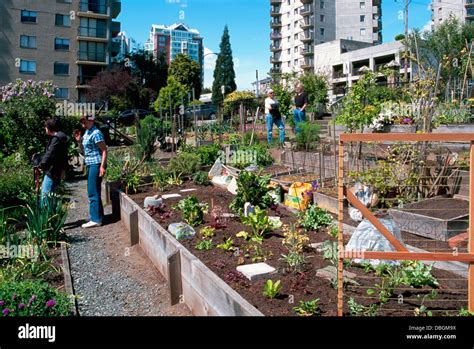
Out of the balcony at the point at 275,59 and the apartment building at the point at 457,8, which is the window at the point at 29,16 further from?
the apartment building at the point at 457,8

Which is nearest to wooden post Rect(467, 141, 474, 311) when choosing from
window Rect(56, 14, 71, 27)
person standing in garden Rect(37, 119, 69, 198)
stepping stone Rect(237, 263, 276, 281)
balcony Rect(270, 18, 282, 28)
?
stepping stone Rect(237, 263, 276, 281)

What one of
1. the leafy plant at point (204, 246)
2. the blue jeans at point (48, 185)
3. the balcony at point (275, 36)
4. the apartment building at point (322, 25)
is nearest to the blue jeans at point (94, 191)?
the blue jeans at point (48, 185)

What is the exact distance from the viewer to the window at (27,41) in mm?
41388

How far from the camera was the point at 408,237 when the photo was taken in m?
5.25

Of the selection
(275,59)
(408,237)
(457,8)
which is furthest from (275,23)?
(408,237)

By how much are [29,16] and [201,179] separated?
39.8 m

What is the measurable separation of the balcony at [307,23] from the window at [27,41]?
128 feet

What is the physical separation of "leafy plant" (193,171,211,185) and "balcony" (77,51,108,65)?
39587mm

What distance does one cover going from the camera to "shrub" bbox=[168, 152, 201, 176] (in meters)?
9.50

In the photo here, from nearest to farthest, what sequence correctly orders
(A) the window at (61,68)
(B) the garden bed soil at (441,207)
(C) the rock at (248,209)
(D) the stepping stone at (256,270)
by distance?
(D) the stepping stone at (256,270) < (B) the garden bed soil at (441,207) < (C) the rock at (248,209) < (A) the window at (61,68)

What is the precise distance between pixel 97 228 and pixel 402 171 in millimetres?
4668

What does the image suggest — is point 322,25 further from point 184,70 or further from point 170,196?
point 170,196

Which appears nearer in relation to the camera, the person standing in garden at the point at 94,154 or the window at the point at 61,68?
the person standing in garden at the point at 94,154
